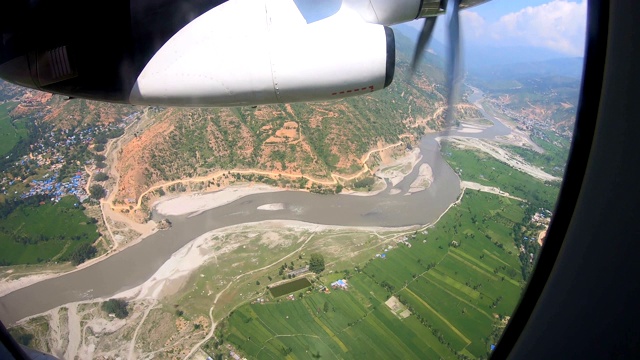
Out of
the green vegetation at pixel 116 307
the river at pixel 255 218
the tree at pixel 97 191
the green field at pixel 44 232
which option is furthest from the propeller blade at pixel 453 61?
the tree at pixel 97 191

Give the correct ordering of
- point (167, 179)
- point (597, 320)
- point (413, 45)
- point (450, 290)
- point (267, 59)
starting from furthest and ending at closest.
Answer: point (167, 179) < point (450, 290) < point (413, 45) < point (267, 59) < point (597, 320)

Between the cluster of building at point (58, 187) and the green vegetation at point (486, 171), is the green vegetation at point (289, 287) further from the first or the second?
the green vegetation at point (486, 171)

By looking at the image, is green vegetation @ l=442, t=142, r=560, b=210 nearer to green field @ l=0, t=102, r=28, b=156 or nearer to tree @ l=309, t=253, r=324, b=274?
tree @ l=309, t=253, r=324, b=274

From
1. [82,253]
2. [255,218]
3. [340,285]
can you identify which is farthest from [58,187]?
[340,285]

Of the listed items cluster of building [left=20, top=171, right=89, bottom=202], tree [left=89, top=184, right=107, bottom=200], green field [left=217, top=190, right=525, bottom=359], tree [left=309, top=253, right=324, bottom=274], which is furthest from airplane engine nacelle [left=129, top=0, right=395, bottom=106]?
cluster of building [left=20, top=171, right=89, bottom=202]

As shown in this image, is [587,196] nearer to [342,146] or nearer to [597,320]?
[597,320]

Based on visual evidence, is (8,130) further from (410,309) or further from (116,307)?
(410,309)

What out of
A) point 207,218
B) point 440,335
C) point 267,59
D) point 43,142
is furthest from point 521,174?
point 43,142
